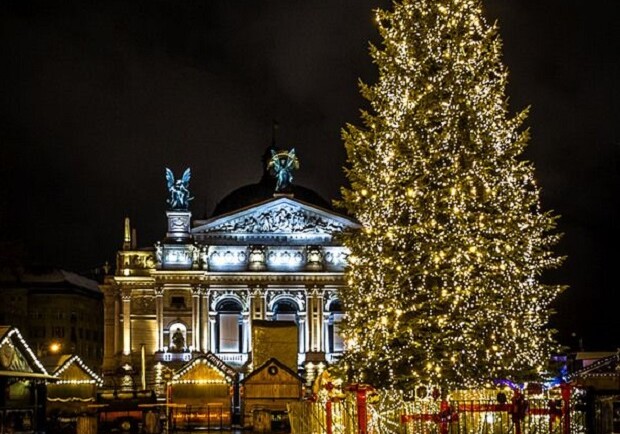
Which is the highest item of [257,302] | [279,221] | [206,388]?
[279,221]

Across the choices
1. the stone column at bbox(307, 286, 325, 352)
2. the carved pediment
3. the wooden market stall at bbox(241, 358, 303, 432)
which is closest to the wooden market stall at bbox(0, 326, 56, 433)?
the wooden market stall at bbox(241, 358, 303, 432)

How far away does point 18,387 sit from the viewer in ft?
56.9

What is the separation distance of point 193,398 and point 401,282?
29.7m

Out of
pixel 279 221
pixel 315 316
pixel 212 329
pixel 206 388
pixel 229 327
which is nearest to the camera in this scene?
pixel 206 388

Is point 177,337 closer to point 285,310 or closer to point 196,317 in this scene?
point 196,317

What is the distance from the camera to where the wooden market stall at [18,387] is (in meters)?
16.7

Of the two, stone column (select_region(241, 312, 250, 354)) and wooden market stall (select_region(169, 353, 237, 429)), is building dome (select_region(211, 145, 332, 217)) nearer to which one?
stone column (select_region(241, 312, 250, 354))

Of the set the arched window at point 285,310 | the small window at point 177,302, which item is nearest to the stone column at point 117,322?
the small window at point 177,302

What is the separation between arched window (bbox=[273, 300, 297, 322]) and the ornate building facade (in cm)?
7

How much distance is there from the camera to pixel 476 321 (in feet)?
74.9

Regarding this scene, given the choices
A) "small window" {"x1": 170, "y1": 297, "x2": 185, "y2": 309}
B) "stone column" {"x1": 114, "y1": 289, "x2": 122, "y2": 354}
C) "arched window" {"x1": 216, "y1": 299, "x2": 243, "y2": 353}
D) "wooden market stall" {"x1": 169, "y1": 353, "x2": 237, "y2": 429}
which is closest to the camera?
"wooden market stall" {"x1": 169, "y1": 353, "x2": 237, "y2": 429}

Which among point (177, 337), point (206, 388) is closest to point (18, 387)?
point (206, 388)

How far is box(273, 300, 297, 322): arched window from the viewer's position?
3012 inches

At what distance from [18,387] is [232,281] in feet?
191
